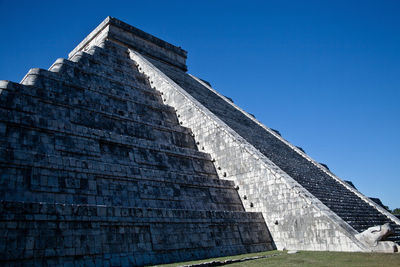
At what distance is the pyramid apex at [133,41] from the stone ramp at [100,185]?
6.98 meters

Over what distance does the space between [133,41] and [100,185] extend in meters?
13.9

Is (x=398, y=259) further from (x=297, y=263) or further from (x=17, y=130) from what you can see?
(x=17, y=130)

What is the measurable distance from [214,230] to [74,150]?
4102 mm

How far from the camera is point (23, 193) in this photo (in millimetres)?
6734

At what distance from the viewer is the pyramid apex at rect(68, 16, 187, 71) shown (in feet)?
62.5

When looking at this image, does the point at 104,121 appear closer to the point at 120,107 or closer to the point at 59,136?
the point at 120,107

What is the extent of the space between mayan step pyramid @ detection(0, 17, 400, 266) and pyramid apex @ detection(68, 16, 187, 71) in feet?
16.4

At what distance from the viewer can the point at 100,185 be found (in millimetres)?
7922

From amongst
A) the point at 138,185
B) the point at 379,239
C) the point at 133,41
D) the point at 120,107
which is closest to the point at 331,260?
the point at 379,239

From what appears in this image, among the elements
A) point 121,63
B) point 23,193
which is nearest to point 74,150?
point 23,193

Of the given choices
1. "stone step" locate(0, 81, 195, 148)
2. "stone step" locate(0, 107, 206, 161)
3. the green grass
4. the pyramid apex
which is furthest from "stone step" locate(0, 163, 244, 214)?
the pyramid apex

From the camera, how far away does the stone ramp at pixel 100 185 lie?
6.03 m

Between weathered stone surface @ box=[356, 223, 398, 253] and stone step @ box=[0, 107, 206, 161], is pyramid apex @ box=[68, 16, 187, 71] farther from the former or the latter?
weathered stone surface @ box=[356, 223, 398, 253]

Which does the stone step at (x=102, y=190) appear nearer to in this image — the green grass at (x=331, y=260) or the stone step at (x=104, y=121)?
the stone step at (x=104, y=121)
